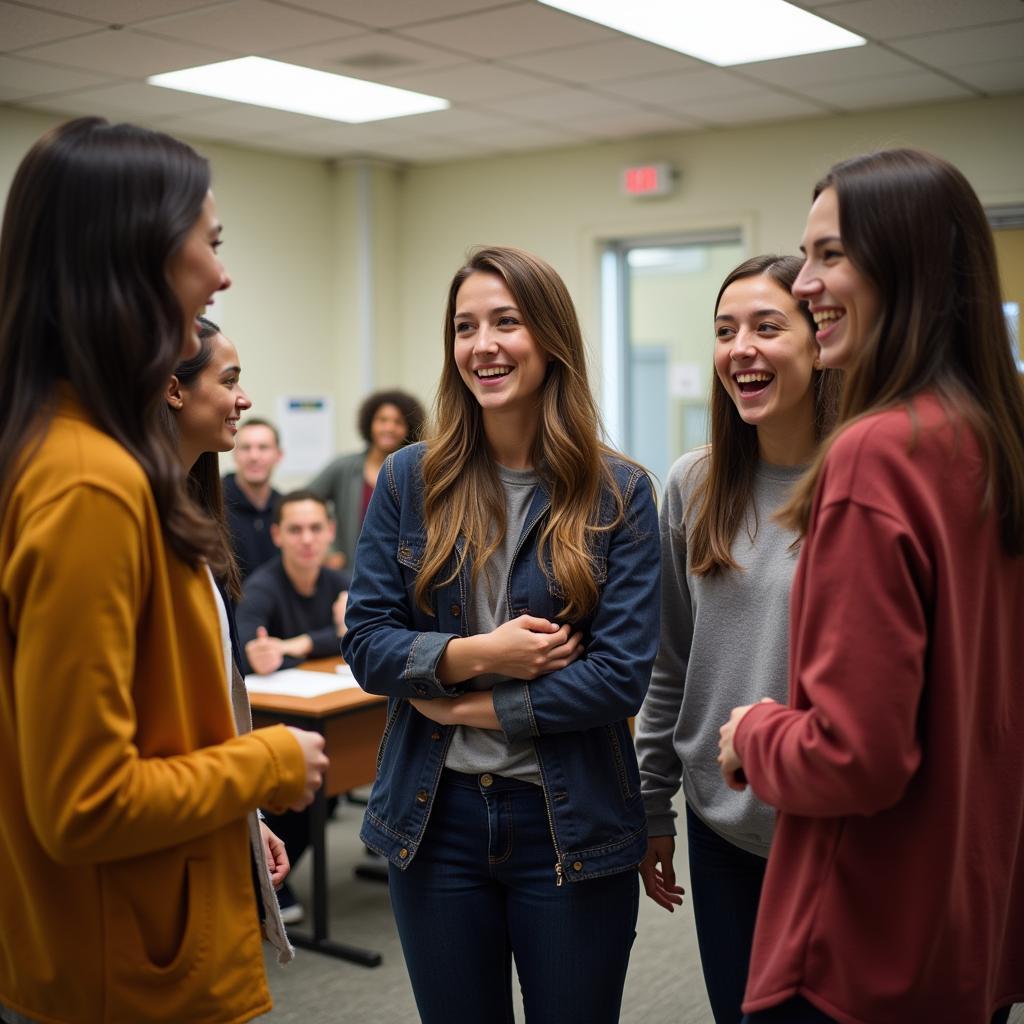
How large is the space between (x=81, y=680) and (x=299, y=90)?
15.3 ft

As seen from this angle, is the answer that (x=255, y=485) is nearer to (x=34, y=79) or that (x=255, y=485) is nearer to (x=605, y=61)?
(x=34, y=79)

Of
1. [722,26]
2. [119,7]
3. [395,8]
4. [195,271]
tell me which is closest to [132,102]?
[119,7]

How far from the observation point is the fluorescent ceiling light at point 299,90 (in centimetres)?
491

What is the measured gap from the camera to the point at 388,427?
5359 mm

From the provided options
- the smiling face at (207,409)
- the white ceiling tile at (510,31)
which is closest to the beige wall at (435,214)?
the white ceiling tile at (510,31)

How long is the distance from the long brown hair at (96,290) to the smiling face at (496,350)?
2.35 feet

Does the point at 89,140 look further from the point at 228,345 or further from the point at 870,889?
the point at 870,889

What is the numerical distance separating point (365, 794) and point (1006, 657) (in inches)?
167

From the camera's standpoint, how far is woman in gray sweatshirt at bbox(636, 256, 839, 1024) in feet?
5.86

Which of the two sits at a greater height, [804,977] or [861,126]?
[861,126]

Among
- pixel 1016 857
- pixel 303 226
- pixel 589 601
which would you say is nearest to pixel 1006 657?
pixel 1016 857

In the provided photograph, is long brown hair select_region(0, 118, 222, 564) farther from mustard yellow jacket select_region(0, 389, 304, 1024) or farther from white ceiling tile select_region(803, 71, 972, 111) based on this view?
white ceiling tile select_region(803, 71, 972, 111)

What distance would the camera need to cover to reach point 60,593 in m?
1.07

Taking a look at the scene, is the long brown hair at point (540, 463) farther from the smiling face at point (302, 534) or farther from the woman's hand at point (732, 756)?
the smiling face at point (302, 534)
